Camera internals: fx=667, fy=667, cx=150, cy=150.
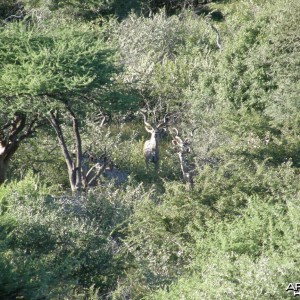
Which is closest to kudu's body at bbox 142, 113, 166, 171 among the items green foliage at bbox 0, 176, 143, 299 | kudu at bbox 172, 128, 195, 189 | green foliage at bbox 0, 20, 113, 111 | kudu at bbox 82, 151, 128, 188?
kudu at bbox 172, 128, 195, 189

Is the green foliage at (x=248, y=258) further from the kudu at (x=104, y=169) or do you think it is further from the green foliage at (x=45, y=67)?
the kudu at (x=104, y=169)

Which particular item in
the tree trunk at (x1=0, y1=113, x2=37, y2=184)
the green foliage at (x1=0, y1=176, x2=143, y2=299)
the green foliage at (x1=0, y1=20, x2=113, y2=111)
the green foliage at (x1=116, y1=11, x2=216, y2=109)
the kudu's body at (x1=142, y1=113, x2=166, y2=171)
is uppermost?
the green foliage at (x1=0, y1=20, x2=113, y2=111)

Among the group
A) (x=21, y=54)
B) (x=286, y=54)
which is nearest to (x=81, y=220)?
(x=21, y=54)

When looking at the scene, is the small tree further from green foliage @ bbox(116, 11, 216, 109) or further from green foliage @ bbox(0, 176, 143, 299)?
Answer: green foliage @ bbox(116, 11, 216, 109)

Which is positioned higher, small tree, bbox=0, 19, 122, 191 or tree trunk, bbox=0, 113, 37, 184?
small tree, bbox=0, 19, 122, 191

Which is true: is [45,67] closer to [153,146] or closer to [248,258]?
[153,146]

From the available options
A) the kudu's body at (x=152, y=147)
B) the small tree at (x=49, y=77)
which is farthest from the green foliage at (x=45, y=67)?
the kudu's body at (x=152, y=147)

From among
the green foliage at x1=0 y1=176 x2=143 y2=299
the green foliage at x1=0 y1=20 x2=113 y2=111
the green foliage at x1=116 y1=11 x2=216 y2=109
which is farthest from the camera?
the green foliage at x1=116 y1=11 x2=216 y2=109

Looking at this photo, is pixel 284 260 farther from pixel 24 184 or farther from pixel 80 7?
pixel 80 7

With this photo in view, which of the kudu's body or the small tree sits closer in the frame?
the small tree

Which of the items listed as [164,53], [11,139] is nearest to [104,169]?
[11,139]

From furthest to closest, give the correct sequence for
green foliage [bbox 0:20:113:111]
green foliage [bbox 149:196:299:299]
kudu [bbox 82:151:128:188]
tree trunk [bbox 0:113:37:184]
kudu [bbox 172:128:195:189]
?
kudu [bbox 82:151:128:188] < kudu [bbox 172:128:195:189] < tree trunk [bbox 0:113:37:184] < green foliage [bbox 0:20:113:111] < green foliage [bbox 149:196:299:299]

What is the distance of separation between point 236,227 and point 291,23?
12928 millimetres

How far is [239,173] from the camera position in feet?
46.4
